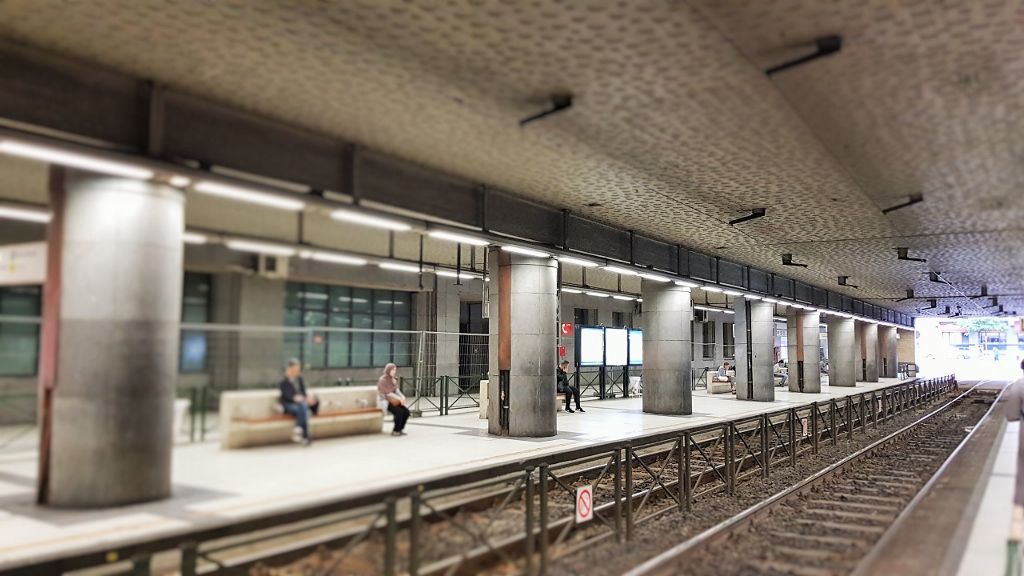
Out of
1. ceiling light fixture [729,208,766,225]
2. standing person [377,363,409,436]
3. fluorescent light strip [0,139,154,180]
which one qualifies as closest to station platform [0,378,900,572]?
standing person [377,363,409,436]

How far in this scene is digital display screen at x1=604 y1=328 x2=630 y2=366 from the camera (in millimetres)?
23625

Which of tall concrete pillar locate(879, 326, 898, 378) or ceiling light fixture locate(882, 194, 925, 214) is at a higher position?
ceiling light fixture locate(882, 194, 925, 214)

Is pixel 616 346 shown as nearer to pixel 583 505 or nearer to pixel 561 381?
pixel 561 381

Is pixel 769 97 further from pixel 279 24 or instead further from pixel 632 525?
pixel 632 525

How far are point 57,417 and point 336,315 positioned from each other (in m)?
2.55

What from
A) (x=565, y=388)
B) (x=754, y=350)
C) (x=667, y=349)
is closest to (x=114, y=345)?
(x=565, y=388)

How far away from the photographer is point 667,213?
455 inches

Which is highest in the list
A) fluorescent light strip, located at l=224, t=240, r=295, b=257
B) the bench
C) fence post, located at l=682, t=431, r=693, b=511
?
fluorescent light strip, located at l=224, t=240, r=295, b=257

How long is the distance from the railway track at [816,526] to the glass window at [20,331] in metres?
5.51

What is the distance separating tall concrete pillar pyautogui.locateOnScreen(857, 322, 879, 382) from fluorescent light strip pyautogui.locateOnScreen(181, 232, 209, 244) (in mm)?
39157

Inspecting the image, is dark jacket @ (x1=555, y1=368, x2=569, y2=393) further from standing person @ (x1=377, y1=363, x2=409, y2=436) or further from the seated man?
the seated man

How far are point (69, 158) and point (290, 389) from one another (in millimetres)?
2599

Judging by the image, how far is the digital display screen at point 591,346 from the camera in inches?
875

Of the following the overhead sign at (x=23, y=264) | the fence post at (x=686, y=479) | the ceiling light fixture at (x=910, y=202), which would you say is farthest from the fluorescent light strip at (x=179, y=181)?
the ceiling light fixture at (x=910, y=202)
